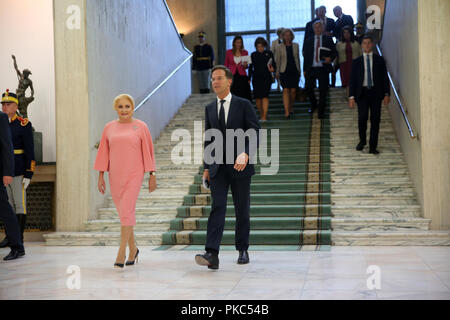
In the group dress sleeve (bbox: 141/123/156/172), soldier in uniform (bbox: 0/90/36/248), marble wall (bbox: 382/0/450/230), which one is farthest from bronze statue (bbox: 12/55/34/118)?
marble wall (bbox: 382/0/450/230)

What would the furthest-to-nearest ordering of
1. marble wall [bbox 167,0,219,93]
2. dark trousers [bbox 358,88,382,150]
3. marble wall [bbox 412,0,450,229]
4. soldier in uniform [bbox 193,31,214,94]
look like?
marble wall [bbox 167,0,219,93] < soldier in uniform [bbox 193,31,214,94] < dark trousers [bbox 358,88,382,150] < marble wall [bbox 412,0,450,229]

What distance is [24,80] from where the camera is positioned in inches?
291

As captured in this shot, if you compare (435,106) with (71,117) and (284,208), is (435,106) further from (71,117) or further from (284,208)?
(71,117)

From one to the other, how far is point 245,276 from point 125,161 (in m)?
1.45

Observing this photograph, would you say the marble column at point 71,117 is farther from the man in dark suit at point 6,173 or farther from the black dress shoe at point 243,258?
the black dress shoe at point 243,258

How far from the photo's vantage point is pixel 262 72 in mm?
10062

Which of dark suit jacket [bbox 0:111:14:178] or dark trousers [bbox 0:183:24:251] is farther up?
dark suit jacket [bbox 0:111:14:178]

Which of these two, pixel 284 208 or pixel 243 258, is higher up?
pixel 284 208

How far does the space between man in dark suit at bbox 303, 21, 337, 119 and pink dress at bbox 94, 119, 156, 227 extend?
211 inches

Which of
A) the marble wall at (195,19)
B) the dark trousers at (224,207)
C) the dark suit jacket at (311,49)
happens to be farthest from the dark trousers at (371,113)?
the marble wall at (195,19)

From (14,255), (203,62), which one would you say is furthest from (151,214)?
(203,62)

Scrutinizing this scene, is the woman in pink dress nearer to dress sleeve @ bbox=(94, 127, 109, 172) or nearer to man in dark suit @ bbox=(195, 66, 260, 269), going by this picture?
dress sleeve @ bbox=(94, 127, 109, 172)

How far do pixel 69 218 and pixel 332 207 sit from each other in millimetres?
3243

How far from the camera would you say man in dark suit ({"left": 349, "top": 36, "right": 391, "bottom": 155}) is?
26.9ft
